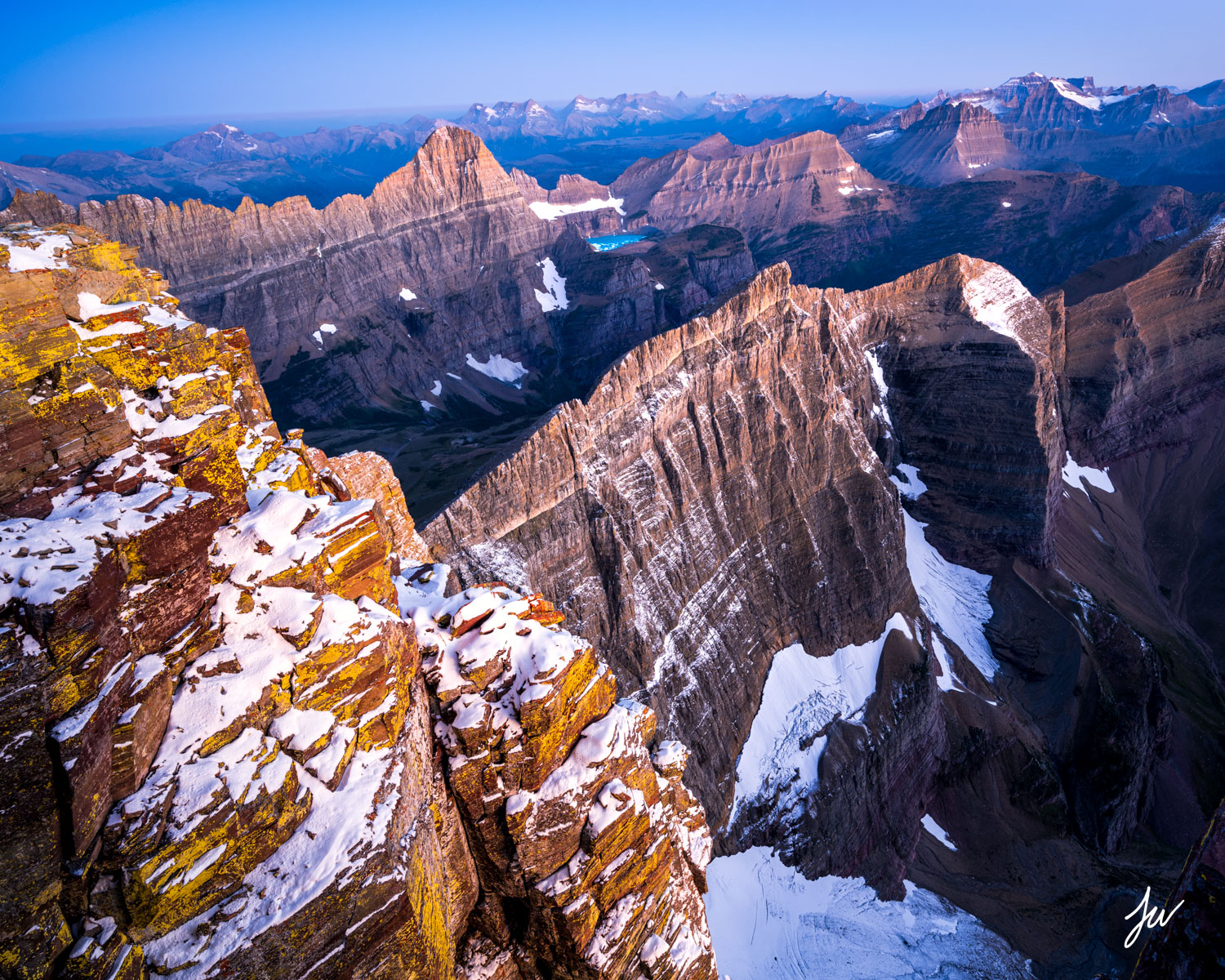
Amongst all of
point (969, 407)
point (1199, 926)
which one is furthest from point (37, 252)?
point (969, 407)

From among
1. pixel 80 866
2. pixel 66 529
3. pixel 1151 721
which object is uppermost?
pixel 66 529

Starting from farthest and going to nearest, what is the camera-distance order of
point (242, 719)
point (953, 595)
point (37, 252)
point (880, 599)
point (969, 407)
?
point (969, 407) → point (953, 595) → point (880, 599) → point (37, 252) → point (242, 719)

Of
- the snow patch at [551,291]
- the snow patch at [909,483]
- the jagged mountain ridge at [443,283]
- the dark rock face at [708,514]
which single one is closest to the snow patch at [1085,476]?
the snow patch at [909,483]

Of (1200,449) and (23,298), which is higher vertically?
(23,298)

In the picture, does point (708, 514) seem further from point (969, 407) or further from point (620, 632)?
point (969, 407)

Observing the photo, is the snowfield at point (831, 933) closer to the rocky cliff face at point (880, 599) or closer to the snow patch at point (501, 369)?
the rocky cliff face at point (880, 599)

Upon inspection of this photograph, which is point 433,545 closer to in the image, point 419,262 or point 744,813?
point 744,813

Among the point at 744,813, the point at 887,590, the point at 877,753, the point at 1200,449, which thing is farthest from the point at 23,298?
the point at 1200,449
